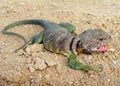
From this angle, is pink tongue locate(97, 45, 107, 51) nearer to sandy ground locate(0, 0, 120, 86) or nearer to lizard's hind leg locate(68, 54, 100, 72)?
sandy ground locate(0, 0, 120, 86)

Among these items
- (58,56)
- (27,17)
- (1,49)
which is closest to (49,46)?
(58,56)

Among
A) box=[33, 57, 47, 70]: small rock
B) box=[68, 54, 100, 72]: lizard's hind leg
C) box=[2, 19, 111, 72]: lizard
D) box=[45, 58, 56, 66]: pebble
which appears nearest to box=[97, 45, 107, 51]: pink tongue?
box=[2, 19, 111, 72]: lizard

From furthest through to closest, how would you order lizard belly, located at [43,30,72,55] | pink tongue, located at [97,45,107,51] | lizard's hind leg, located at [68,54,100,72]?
lizard belly, located at [43,30,72,55] → pink tongue, located at [97,45,107,51] → lizard's hind leg, located at [68,54,100,72]

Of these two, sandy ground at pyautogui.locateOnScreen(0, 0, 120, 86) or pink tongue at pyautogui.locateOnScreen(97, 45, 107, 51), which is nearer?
sandy ground at pyautogui.locateOnScreen(0, 0, 120, 86)

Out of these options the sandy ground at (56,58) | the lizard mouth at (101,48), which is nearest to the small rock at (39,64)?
the sandy ground at (56,58)

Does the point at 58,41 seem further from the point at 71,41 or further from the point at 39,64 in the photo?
the point at 39,64

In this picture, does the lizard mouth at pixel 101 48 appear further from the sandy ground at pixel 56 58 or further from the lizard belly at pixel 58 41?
the lizard belly at pixel 58 41

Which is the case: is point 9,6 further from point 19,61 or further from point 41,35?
point 19,61
